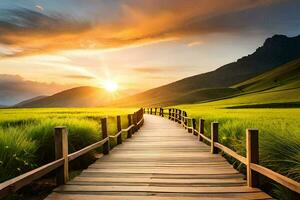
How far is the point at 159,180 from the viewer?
23.6ft

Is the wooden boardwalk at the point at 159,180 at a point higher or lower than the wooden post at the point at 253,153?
lower

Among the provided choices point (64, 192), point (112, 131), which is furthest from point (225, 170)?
point (112, 131)

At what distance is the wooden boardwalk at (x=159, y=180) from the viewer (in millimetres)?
6047

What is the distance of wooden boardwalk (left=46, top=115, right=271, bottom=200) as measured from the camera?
6047 millimetres

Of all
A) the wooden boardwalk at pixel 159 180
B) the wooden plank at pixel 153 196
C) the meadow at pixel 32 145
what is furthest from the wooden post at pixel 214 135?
the wooden plank at pixel 153 196

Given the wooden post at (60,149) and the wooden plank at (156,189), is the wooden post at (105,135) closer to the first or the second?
the wooden post at (60,149)

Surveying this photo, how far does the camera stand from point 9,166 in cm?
691

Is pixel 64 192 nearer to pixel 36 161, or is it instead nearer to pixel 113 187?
pixel 113 187

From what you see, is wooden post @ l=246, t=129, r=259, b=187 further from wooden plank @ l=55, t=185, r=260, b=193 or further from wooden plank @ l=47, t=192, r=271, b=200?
wooden plank @ l=47, t=192, r=271, b=200

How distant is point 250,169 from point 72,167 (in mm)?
5684

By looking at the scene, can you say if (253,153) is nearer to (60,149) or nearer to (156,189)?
(156,189)

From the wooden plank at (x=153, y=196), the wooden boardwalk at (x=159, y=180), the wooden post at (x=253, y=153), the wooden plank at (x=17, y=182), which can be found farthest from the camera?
the wooden post at (x=253, y=153)

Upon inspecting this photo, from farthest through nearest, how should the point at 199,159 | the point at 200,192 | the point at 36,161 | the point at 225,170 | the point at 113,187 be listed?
1. the point at 199,159
2. the point at 36,161
3. the point at 225,170
4. the point at 113,187
5. the point at 200,192

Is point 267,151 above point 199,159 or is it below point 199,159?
above
